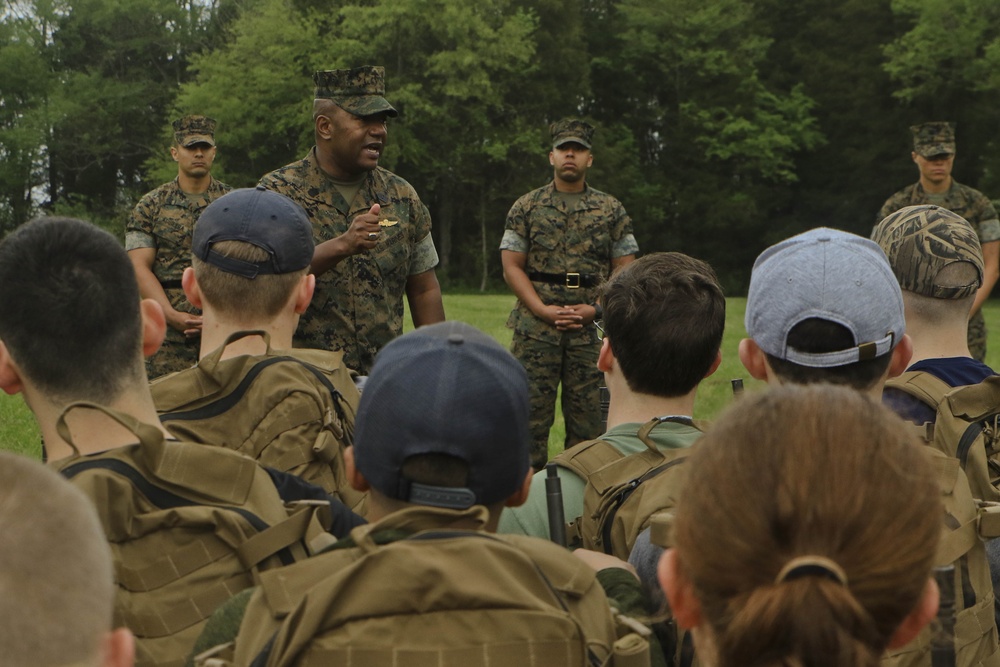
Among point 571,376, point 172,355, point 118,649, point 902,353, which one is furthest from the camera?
point 571,376

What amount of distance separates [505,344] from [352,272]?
1185 centimetres

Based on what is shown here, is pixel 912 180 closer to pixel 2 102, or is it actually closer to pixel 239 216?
pixel 2 102

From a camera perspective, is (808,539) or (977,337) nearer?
(808,539)

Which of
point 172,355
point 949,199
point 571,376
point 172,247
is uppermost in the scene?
point 172,247

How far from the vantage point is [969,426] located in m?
3.15

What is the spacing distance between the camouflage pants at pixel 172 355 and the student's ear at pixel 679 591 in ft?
21.6

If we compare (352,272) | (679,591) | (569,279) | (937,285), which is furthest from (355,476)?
(569,279)

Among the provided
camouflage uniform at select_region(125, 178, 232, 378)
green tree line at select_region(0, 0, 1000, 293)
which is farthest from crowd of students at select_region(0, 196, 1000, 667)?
green tree line at select_region(0, 0, 1000, 293)

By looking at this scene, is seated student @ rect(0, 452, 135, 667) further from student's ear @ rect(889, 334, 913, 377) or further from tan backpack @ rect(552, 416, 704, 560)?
student's ear @ rect(889, 334, 913, 377)

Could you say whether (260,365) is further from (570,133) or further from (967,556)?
(570,133)

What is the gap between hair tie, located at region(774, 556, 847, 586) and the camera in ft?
4.77

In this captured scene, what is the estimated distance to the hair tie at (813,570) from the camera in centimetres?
146

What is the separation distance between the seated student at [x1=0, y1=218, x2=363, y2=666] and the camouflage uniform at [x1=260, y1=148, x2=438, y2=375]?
2912mm

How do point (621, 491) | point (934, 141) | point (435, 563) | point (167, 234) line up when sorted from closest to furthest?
point (435, 563) < point (621, 491) < point (167, 234) < point (934, 141)
